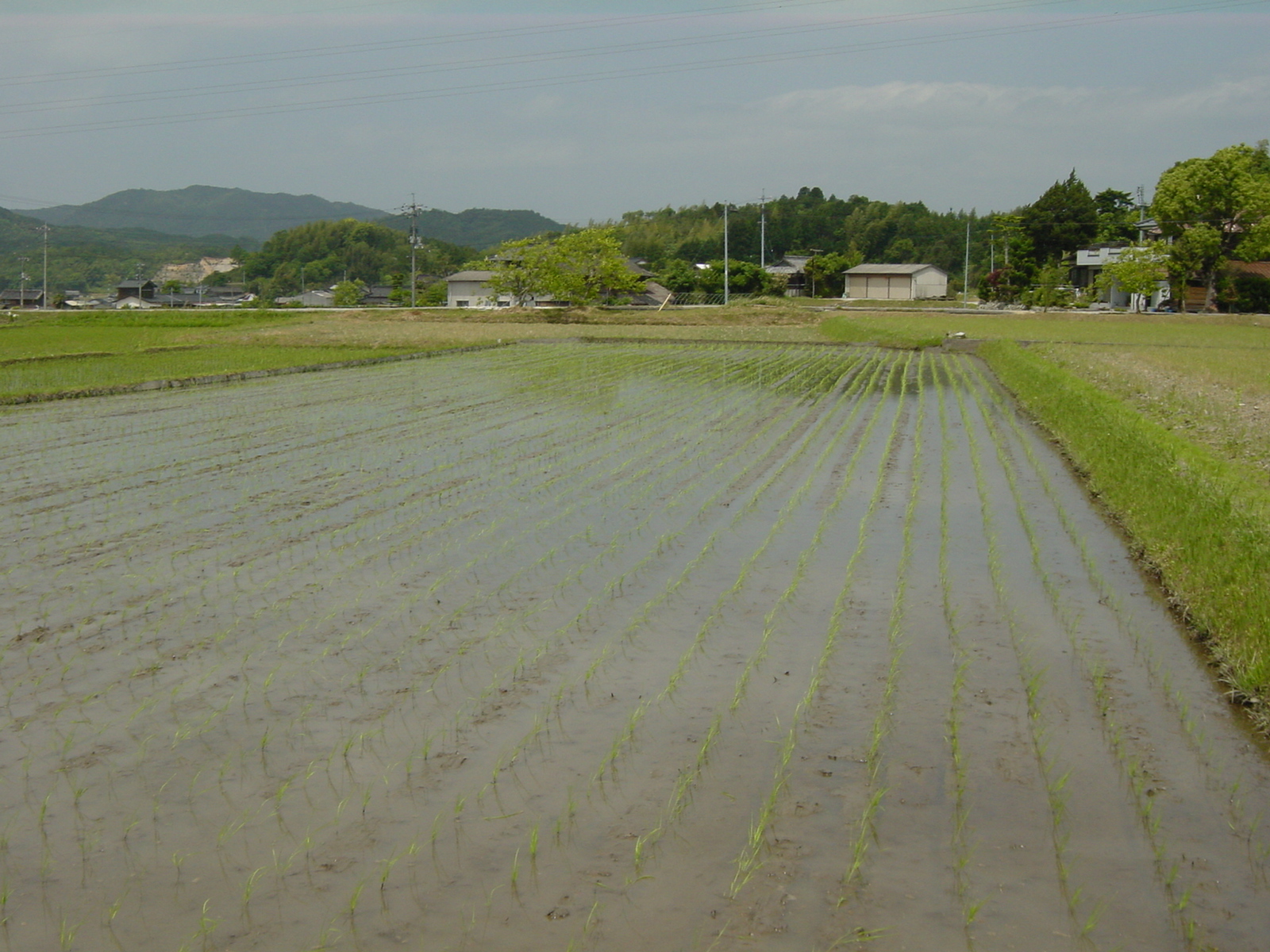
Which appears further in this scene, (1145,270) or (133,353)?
(1145,270)

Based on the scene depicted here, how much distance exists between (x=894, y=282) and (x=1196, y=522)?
61205 mm

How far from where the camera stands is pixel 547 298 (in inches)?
2367

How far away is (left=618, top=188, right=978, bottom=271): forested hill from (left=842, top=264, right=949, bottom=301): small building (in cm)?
754

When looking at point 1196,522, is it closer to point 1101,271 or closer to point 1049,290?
point 1049,290

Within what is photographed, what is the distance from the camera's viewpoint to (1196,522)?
618 cm

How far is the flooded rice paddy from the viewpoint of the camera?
289 centimetres

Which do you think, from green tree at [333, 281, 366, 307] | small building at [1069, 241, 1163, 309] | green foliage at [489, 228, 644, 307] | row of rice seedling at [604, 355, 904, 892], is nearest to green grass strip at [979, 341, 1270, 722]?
row of rice seedling at [604, 355, 904, 892]

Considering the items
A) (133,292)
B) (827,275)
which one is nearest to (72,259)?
(133,292)

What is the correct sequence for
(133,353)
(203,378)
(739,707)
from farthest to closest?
(133,353), (203,378), (739,707)

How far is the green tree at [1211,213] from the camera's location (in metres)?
39.1

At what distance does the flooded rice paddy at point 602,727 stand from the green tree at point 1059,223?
5052cm

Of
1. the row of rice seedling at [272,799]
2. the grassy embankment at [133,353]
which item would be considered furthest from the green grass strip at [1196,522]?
the grassy embankment at [133,353]

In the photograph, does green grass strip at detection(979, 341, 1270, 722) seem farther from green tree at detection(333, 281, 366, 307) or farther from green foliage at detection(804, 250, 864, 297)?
green tree at detection(333, 281, 366, 307)

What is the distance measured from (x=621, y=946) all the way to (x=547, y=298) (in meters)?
58.7
